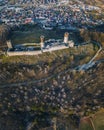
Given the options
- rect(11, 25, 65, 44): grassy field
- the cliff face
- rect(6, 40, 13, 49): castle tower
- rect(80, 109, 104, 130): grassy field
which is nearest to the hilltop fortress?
rect(6, 40, 13, 49): castle tower

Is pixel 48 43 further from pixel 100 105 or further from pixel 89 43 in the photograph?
pixel 100 105

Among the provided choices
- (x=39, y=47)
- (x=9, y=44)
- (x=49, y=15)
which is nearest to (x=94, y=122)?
(x=39, y=47)

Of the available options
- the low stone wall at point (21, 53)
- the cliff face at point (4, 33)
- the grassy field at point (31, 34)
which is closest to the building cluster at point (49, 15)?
the grassy field at point (31, 34)

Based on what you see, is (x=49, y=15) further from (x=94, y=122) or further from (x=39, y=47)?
(x=94, y=122)

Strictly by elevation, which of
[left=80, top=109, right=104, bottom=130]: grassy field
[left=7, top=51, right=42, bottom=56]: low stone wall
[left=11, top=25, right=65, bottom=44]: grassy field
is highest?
[left=11, top=25, right=65, bottom=44]: grassy field

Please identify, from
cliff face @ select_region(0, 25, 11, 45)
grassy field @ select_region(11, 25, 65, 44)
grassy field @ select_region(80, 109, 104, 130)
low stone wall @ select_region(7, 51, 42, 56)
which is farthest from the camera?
grassy field @ select_region(11, 25, 65, 44)

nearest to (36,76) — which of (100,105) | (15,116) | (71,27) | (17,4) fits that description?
(15,116)

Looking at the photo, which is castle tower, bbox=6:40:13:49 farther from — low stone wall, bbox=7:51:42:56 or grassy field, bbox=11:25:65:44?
grassy field, bbox=11:25:65:44
